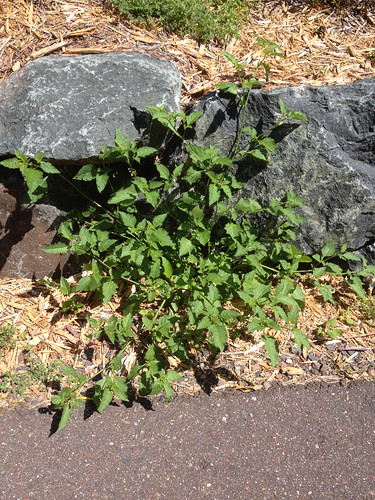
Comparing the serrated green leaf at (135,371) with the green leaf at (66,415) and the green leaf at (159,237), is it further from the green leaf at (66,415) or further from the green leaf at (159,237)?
the green leaf at (159,237)

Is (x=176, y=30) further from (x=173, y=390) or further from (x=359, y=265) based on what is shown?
(x=173, y=390)

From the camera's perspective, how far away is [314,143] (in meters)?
3.39

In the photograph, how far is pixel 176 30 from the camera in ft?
13.3

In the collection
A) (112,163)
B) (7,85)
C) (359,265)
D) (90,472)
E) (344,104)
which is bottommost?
(90,472)

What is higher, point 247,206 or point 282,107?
point 282,107

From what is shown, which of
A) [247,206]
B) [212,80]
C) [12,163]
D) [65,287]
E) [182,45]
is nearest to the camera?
[12,163]

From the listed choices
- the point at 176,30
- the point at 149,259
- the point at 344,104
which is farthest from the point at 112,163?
the point at 344,104

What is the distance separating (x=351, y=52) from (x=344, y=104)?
112cm

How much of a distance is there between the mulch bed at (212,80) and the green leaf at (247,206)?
35.8 inches

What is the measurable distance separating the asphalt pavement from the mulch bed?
0.18 m

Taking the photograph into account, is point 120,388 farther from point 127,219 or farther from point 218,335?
point 127,219

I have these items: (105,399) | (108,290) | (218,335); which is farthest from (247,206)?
(105,399)

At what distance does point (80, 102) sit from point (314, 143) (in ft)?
5.40

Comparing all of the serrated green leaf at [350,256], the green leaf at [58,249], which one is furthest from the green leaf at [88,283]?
the serrated green leaf at [350,256]
